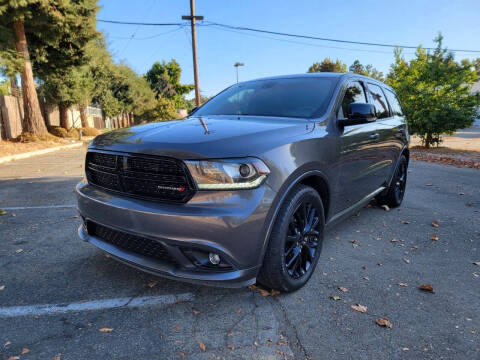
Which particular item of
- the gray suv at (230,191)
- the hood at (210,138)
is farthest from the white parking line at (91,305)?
the hood at (210,138)

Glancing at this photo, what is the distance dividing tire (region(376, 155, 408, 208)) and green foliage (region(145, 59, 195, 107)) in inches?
2307

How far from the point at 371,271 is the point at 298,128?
4.93 ft

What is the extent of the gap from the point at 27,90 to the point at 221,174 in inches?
643

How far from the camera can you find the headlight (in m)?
1.99

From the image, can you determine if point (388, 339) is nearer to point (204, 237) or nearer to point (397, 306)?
point (397, 306)

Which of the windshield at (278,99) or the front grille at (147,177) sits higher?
the windshield at (278,99)

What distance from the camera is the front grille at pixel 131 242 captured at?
7.04ft

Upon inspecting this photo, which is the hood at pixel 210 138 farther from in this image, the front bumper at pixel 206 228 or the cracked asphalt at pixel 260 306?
the cracked asphalt at pixel 260 306

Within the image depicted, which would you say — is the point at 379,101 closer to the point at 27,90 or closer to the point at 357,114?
the point at 357,114

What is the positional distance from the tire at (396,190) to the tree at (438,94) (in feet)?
32.6

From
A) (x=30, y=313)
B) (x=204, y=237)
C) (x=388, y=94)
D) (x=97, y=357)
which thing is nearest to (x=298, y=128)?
(x=204, y=237)

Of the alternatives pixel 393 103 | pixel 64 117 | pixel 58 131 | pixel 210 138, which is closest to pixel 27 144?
pixel 58 131

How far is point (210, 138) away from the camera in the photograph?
7.02ft

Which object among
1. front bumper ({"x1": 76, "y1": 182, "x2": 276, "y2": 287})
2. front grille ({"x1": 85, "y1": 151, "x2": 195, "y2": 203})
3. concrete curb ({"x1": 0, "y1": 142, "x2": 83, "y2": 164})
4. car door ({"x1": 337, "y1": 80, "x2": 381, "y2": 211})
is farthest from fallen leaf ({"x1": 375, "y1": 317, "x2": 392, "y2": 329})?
concrete curb ({"x1": 0, "y1": 142, "x2": 83, "y2": 164})
